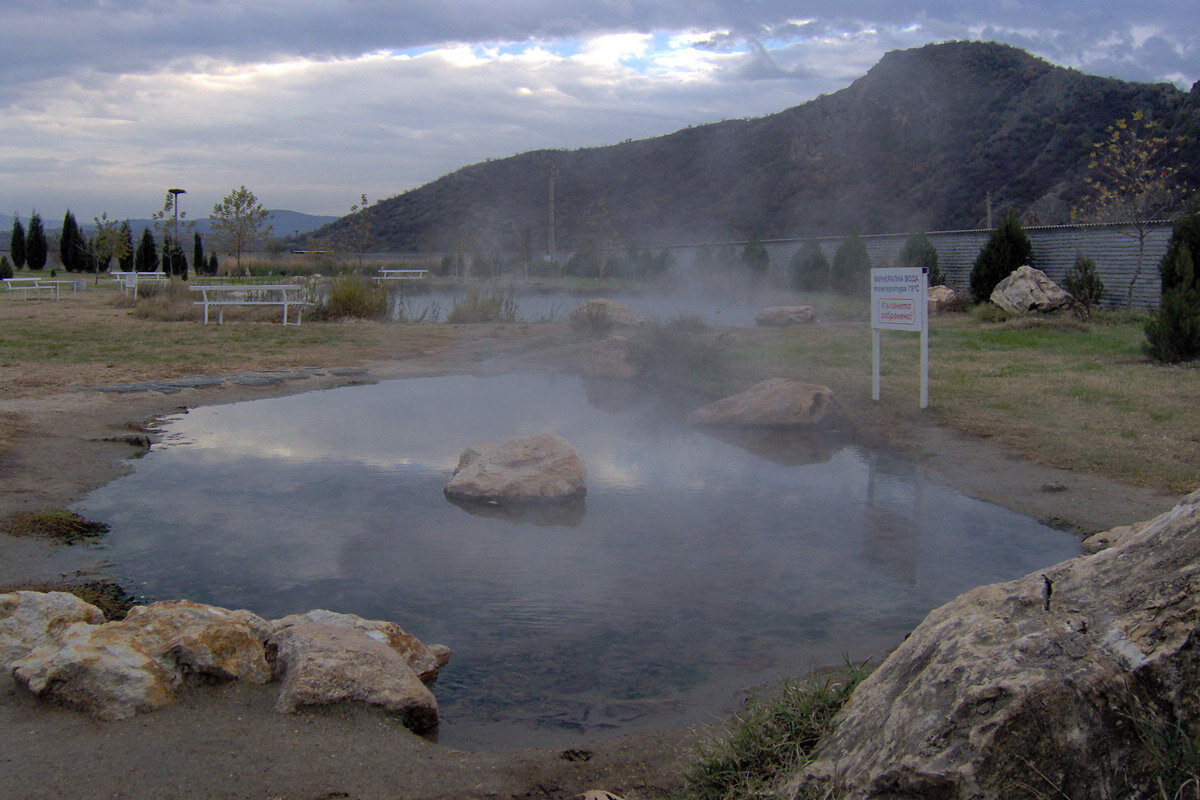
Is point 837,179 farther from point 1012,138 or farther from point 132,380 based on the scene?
point 132,380

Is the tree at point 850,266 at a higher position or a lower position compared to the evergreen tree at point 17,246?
lower

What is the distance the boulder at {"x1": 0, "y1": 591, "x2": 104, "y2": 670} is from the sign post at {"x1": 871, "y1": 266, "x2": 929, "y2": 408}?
7.02 meters

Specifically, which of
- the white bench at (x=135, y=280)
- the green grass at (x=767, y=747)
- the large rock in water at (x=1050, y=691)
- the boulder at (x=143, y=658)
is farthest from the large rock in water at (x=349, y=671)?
the white bench at (x=135, y=280)

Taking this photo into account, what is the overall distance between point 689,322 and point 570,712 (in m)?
9.73

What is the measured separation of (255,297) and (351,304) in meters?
2.70

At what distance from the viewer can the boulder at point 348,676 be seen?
3180mm

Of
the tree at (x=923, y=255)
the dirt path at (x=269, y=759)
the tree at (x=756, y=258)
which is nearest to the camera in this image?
the dirt path at (x=269, y=759)

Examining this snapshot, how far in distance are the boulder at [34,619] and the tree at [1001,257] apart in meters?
19.6

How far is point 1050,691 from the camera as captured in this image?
5.91 ft

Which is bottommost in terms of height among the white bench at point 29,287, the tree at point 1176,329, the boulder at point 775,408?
the boulder at point 775,408

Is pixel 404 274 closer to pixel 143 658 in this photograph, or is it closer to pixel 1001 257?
pixel 1001 257

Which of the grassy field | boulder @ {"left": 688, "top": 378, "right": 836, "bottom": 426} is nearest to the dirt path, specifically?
the grassy field

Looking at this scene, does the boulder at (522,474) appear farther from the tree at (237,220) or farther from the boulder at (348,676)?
the tree at (237,220)

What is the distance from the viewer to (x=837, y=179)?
2466 inches
